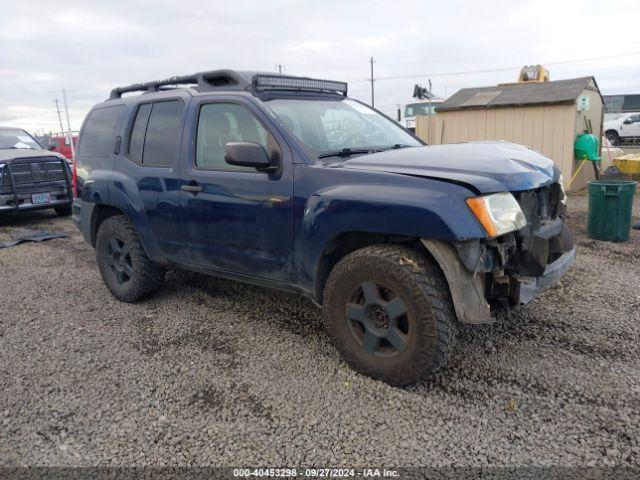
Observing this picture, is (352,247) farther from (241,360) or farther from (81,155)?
(81,155)

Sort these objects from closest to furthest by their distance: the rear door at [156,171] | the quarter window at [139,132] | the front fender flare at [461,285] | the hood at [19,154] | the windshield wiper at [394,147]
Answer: the front fender flare at [461,285] < the windshield wiper at [394,147] < the rear door at [156,171] < the quarter window at [139,132] < the hood at [19,154]

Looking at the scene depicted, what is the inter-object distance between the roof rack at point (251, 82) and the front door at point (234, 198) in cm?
18

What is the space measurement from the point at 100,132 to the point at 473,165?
11.9 ft

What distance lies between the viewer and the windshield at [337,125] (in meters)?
3.60

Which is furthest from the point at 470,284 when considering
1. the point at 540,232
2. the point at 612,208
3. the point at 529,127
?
the point at 529,127

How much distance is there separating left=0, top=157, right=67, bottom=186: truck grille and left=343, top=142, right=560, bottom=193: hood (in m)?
7.99

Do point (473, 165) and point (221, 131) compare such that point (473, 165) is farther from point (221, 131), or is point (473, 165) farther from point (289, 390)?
point (221, 131)

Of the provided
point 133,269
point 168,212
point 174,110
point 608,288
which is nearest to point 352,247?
point 168,212

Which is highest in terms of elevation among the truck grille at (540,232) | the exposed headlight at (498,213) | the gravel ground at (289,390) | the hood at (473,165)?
the hood at (473,165)

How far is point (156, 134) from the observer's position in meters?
4.33

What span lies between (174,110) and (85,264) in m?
3.09

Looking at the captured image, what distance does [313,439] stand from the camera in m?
2.68

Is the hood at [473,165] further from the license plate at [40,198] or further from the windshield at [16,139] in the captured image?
the windshield at [16,139]

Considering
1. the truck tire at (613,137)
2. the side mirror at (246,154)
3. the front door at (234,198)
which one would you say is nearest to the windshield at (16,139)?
the front door at (234,198)
